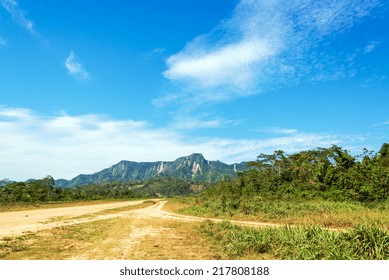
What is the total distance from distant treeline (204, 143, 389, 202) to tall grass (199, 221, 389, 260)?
80.1 feet

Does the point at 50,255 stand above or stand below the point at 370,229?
below

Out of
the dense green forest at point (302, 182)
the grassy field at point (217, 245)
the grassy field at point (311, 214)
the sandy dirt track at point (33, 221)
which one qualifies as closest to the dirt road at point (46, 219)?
the sandy dirt track at point (33, 221)

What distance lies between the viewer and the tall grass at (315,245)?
9000mm

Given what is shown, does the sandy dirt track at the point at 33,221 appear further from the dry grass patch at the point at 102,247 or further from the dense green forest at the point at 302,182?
the dense green forest at the point at 302,182

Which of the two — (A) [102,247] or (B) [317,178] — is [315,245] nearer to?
(A) [102,247]

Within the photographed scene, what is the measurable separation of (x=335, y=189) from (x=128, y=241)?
126 feet

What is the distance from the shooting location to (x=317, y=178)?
50125 mm

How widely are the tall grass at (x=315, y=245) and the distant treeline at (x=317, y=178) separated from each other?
962 inches

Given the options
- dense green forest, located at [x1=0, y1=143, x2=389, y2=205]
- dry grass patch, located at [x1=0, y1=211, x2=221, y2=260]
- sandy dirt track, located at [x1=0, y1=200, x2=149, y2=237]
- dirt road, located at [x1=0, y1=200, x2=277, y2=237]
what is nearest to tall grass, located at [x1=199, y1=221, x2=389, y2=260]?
dry grass patch, located at [x1=0, y1=211, x2=221, y2=260]

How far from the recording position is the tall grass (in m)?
9.00

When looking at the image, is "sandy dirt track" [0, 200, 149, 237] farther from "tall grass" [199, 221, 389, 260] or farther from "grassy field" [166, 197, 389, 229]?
"tall grass" [199, 221, 389, 260]
